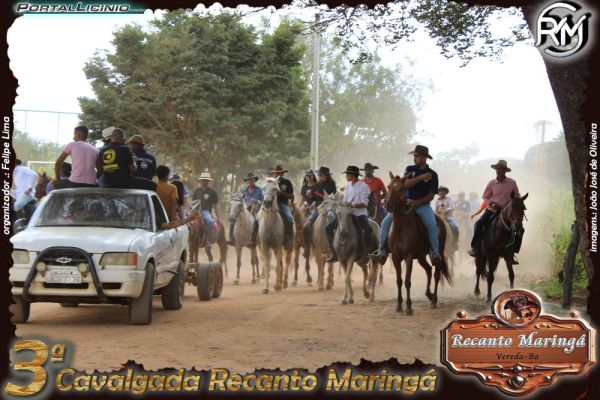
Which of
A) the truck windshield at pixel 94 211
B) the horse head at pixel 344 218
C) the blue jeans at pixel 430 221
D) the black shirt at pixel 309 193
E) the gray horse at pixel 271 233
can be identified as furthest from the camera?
the black shirt at pixel 309 193

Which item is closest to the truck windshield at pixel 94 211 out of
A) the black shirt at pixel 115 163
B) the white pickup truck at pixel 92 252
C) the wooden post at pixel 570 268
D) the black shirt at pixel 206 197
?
the white pickup truck at pixel 92 252

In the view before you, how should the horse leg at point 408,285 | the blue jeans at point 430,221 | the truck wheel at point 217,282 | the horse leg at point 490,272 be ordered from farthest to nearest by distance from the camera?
the truck wheel at point 217,282
the horse leg at point 490,272
the blue jeans at point 430,221
the horse leg at point 408,285

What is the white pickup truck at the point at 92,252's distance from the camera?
10516mm

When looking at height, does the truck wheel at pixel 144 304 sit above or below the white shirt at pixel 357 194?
below

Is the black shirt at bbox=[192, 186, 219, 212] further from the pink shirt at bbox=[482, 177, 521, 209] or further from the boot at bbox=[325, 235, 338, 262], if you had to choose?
the pink shirt at bbox=[482, 177, 521, 209]

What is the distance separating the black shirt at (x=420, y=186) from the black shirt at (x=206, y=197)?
833 centimetres

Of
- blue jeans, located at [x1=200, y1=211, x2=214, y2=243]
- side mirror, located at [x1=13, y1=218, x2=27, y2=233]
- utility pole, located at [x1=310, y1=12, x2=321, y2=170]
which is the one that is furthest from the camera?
blue jeans, located at [x1=200, y1=211, x2=214, y2=243]

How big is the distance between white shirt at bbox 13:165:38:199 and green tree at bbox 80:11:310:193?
4.74m

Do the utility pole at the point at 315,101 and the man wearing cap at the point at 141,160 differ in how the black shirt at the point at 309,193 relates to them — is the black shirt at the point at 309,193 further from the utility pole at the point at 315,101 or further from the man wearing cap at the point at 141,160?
the man wearing cap at the point at 141,160

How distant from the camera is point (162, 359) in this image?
9.17 metres

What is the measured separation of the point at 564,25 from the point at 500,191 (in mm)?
6770

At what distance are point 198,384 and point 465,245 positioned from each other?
1951 centimetres

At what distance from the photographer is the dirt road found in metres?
9.31

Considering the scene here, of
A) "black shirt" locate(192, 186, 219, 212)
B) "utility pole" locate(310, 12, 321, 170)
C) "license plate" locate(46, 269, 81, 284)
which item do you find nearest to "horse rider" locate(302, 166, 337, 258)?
"utility pole" locate(310, 12, 321, 170)
